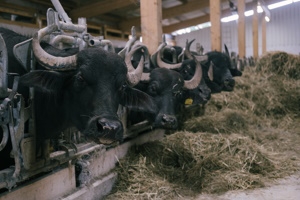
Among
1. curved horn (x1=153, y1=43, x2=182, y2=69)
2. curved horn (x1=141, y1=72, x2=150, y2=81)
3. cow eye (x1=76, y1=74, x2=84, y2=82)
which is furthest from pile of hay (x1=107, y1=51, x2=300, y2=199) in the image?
cow eye (x1=76, y1=74, x2=84, y2=82)

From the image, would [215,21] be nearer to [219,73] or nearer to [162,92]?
[219,73]

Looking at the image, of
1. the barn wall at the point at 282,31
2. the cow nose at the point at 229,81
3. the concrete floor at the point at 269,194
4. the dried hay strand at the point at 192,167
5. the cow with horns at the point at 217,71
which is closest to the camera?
the concrete floor at the point at 269,194

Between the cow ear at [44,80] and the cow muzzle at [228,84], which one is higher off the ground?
the cow ear at [44,80]

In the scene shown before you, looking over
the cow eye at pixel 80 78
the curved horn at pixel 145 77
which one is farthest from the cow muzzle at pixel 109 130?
the curved horn at pixel 145 77

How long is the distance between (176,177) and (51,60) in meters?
2.05

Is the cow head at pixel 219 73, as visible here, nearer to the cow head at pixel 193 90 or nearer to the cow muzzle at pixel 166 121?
the cow head at pixel 193 90

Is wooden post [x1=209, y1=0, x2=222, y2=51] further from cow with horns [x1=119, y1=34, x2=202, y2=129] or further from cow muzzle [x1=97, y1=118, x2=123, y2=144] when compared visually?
cow muzzle [x1=97, y1=118, x2=123, y2=144]

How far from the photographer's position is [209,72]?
632 cm

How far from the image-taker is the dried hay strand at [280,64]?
873 centimetres

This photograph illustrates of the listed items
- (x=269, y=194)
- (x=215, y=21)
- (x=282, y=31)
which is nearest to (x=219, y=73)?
(x=215, y=21)

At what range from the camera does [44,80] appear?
2.51m

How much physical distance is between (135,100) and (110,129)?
836 millimetres

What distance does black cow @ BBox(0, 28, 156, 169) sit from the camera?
2.43 metres

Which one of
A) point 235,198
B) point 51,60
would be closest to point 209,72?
point 235,198
